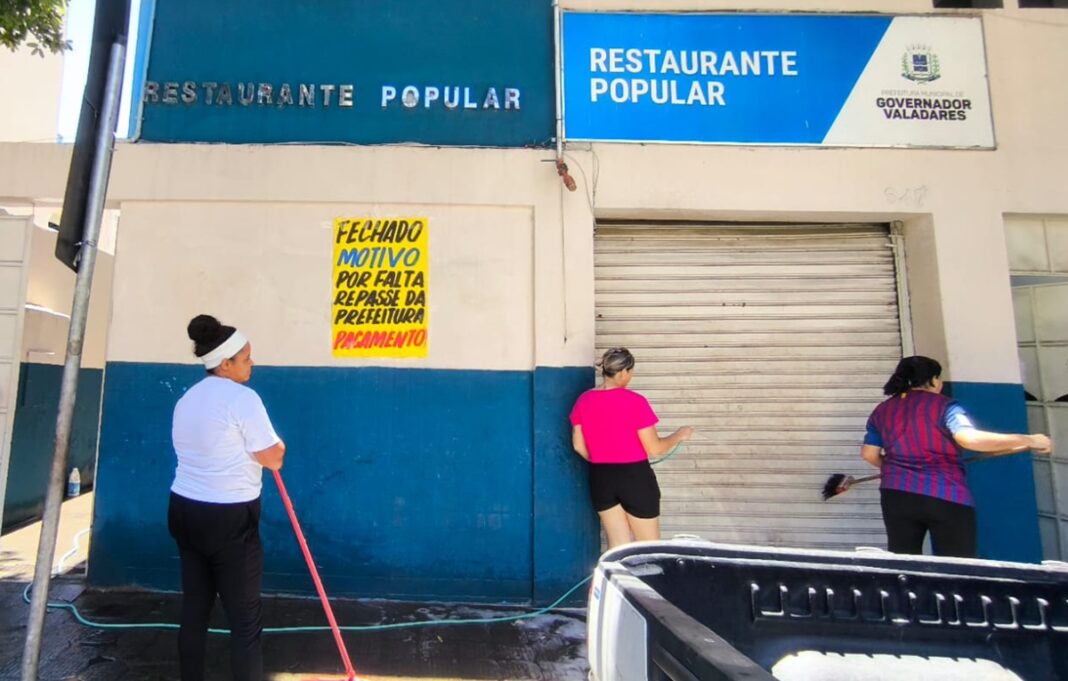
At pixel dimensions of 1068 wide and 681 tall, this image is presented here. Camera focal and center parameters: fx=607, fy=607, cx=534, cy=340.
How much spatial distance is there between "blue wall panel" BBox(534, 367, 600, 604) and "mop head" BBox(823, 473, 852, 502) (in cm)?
179

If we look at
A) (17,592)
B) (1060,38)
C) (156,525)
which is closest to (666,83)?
(1060,38)

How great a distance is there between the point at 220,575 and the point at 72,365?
3.84 feet

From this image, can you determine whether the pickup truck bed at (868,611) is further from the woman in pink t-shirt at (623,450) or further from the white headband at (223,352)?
the white headband at (223,352)

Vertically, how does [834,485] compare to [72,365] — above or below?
below

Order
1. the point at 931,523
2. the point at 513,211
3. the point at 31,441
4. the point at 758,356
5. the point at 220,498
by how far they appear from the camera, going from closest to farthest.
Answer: the point at 220,498 < the point at 931,523 < the point at 513,211 < the point at 758,356 < the point at 31,441

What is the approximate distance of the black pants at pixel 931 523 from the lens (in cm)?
347

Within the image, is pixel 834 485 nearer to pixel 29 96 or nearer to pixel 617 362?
pixel 617 362

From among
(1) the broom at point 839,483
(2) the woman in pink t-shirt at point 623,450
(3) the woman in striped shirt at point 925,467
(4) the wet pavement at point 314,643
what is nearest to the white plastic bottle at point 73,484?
(4) the wet pavement at point 314,643

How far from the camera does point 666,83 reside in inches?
196

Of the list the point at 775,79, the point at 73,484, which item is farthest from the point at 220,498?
the point at 73,484

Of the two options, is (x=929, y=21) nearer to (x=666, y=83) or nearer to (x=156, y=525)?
(x=666, y=83)

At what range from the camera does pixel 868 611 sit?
2090mm

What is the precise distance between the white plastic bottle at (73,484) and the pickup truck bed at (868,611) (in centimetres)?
760

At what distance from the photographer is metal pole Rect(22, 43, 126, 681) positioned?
267cm
